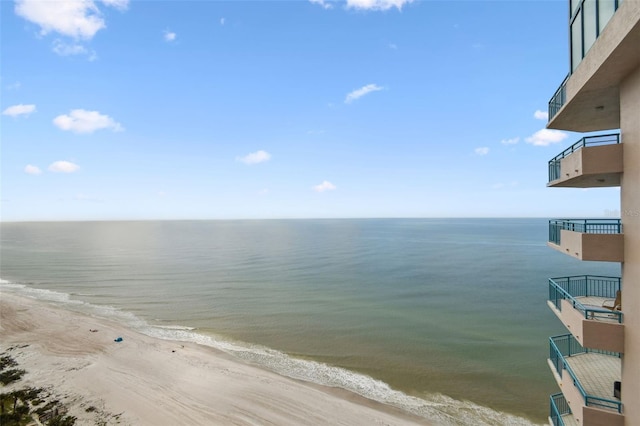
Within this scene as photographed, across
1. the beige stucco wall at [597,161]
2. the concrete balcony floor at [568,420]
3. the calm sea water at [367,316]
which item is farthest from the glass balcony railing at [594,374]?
the calm sea water at [367,316]

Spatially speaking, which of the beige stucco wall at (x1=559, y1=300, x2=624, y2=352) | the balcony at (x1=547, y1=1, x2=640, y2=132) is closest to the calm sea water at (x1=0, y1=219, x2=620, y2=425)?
the beige stucco wall at (x1=559, y1=300, x2=624, y2=352)

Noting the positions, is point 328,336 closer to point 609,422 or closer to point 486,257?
point 609,422

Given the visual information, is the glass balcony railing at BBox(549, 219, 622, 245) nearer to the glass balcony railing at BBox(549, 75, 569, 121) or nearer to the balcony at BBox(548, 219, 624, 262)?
the balcony at BBox(548, 219, 624, 262)

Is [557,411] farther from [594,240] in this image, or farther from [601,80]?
[601,80]

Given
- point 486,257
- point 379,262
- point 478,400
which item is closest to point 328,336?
point 478,400

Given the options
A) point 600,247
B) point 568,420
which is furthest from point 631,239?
point 568,420
